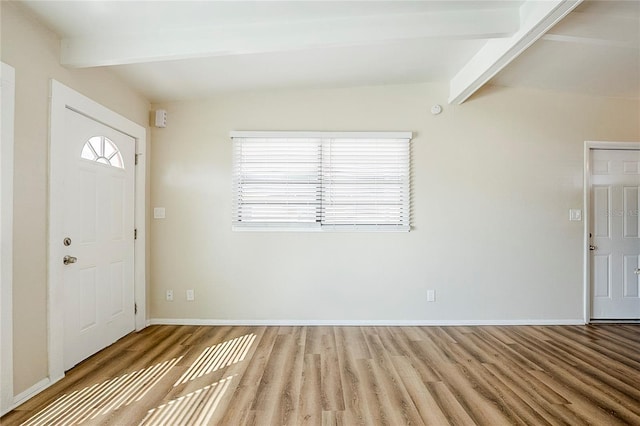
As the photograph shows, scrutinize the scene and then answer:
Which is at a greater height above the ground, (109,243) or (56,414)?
(109,243)

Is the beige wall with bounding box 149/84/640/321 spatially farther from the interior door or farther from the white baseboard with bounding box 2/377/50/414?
the white baseboard with bounding box 2/377/50/414

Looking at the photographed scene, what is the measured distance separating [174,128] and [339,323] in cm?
287

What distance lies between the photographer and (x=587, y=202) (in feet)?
11.6

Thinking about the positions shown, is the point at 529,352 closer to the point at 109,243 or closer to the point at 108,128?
the point at 109,243

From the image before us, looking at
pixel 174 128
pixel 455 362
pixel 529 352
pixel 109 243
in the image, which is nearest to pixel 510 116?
pixel 529 352

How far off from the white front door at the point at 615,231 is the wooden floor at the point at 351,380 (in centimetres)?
44

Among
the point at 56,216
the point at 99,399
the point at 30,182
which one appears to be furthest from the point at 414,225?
the point at 30,182

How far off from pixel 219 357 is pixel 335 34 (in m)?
2.74

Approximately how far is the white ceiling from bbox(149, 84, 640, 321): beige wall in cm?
55

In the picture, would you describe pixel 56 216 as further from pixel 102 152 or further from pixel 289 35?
pixel 289 35

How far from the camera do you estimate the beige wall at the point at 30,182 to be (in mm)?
1967

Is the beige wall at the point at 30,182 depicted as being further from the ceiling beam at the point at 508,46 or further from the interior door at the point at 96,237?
the ceiling beam at the point at 508,46

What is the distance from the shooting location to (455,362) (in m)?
2.56

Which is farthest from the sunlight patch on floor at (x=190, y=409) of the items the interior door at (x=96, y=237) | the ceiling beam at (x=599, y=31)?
the ceiling beam at (x=599, y=31)
